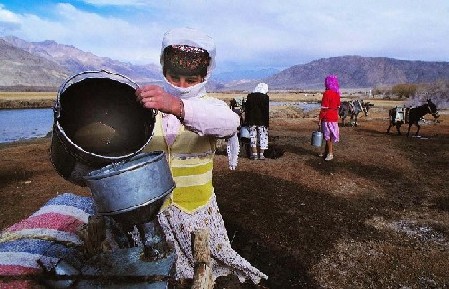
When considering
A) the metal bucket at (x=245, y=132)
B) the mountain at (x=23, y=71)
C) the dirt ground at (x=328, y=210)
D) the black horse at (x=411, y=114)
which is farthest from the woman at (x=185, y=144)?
the mountain at (x=23, y=71)

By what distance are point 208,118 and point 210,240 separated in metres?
1.05

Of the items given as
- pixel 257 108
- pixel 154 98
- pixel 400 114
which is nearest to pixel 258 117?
pixel 257 108

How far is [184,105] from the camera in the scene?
1720 millimetres

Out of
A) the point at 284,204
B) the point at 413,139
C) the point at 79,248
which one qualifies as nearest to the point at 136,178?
the point at 79,248

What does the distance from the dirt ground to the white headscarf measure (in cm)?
140

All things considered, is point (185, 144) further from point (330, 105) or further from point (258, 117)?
point (258, 117)

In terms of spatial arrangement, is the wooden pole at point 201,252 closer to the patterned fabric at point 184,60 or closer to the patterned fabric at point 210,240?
the patterned fabric at point 210,240

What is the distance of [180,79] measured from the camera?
7.37 feet

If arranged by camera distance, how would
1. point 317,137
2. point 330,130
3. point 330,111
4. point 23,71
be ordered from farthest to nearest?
1. point 23,71
2. point 317,137
3. point 330,130
4. point 330,111

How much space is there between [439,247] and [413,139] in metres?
10.6

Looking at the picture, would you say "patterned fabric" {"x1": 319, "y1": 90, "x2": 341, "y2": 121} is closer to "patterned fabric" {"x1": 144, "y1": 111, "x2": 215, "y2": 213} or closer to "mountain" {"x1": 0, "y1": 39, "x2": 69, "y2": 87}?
"patterned fabric" {"x1": 144, "y1": 111, "x2": 215, "y2": 213}

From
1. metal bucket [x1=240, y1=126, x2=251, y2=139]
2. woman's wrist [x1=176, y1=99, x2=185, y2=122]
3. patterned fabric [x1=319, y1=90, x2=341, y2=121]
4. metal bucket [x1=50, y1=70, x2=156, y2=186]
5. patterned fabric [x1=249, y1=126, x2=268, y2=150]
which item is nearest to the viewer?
woman's wrist [x1=176, y1=99, x2=185, y2=122]

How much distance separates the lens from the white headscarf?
2.22 metres

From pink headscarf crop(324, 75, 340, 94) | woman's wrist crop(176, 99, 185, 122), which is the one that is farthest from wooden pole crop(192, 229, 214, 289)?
pink headscarf crop(324, 75, 340, 94)
